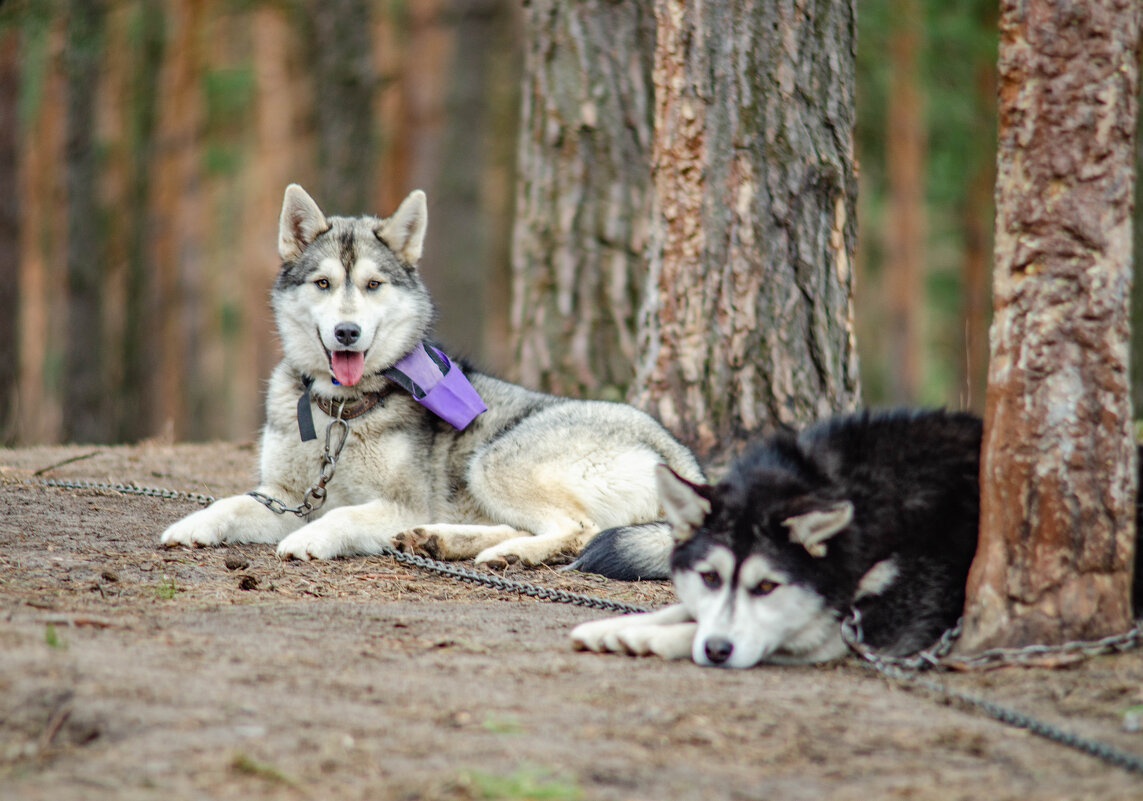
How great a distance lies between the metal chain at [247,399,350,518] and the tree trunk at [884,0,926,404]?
13.9 metres

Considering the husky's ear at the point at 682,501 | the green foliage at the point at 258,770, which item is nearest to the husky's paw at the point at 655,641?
the husky's ear at the point at 682,501

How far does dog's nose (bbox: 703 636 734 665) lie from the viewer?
11.7 feet

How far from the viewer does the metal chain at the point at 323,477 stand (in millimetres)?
5930

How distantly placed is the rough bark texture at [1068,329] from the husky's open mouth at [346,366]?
138 inches

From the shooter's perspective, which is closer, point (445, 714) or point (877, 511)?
point (445, 714)

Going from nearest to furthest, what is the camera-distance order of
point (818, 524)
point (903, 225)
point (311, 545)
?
point (818, 524) < point (311, 545) < point (903, 225)

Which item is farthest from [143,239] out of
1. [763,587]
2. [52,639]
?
[763,587]

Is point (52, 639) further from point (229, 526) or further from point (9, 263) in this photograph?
point (9, 263)

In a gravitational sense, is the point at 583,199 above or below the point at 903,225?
below

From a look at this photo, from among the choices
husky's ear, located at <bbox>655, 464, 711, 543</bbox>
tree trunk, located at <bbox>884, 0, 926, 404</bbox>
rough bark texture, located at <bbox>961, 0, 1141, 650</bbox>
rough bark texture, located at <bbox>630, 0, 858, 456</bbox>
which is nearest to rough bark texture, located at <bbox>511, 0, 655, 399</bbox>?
rough bark texture, located at <bbox>630, 0, 858, 456</bbox>

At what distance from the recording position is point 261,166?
21047mm

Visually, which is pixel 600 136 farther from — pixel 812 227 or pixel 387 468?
pixel 387 468

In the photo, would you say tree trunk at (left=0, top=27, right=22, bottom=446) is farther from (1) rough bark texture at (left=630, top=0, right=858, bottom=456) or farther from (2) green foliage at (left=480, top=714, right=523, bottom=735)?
(2) green foliage at (left=480, top=714, right=523, bottom=735)

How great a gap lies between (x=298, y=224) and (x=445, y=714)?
3952mm
